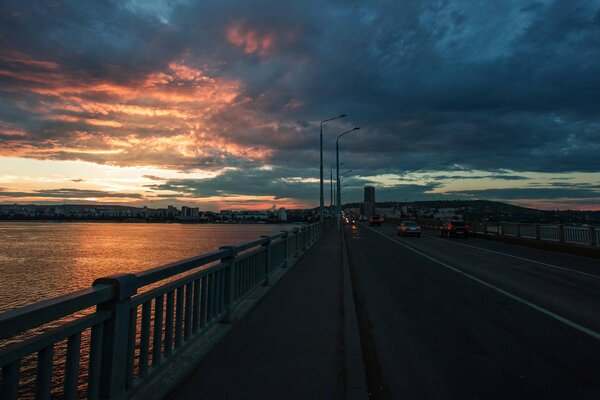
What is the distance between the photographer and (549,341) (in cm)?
589

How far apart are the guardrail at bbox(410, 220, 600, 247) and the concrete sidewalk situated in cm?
1838

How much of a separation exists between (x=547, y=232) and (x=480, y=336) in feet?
74.8

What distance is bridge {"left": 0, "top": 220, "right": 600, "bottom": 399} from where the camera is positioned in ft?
9.59

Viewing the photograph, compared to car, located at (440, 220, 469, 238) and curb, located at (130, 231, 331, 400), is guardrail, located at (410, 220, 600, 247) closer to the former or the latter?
car, located at (440, 220, 469, 238)

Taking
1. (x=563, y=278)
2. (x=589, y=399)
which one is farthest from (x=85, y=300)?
(x=563, y=278)

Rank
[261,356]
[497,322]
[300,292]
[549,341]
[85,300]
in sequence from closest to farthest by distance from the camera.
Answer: [85,300] < [261,356] < [549,341] < [497,322] < [300,292]

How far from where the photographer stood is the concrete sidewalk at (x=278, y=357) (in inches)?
153

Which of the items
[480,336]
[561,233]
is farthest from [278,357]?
[561,233]

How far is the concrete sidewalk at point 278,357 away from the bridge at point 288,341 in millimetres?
21

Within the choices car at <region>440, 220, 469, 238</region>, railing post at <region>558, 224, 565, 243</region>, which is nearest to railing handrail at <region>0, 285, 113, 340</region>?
railing post at <region>558, 224, 565, 243</region>

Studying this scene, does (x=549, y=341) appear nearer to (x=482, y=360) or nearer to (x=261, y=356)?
(x=482, y=360)

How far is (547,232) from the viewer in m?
25.3

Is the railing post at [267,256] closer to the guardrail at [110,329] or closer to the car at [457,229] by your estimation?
the guardrail at [110,329]

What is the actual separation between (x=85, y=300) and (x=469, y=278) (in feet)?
37.0
